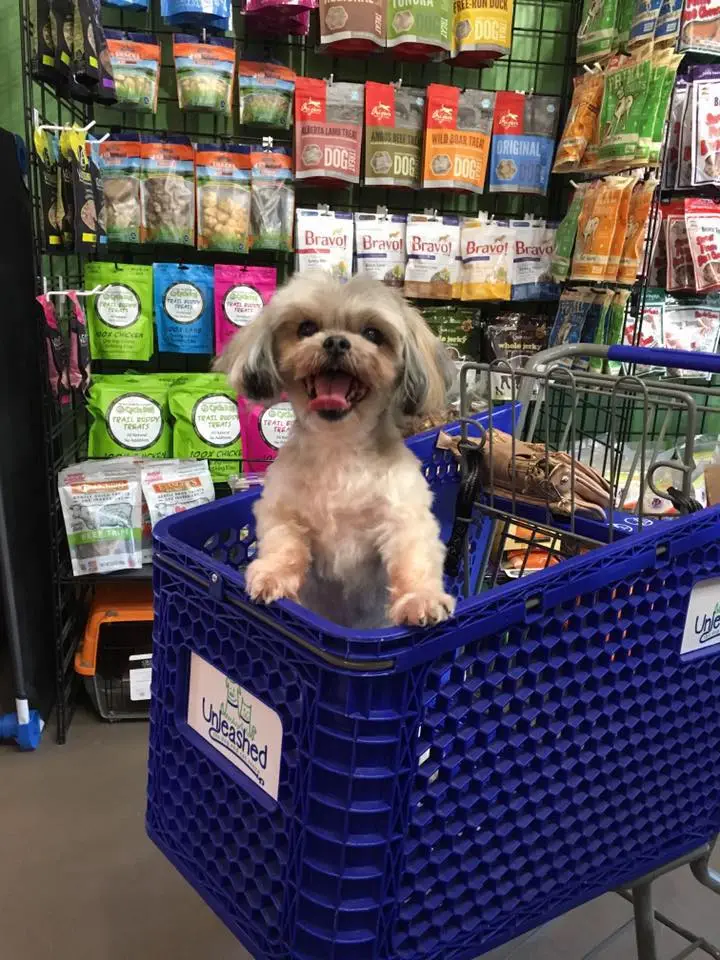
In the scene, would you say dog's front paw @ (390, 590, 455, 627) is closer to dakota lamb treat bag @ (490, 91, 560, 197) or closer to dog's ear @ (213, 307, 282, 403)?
dog's ear @ (213, 307, 282, 403)

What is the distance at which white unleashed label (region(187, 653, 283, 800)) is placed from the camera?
0.72m

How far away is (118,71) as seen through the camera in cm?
213

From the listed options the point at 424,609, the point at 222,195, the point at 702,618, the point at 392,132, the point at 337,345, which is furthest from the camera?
the point at 392,132

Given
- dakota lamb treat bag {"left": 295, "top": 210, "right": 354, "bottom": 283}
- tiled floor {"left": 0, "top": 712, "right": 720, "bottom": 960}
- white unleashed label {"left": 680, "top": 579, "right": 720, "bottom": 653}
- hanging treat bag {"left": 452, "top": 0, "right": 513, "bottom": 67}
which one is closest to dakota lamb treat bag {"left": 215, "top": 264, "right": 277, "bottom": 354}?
dakota lamb treat bag {"left": 295, "top": 210, "right": 354, "bottom": 283}

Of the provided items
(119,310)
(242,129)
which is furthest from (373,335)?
(242,129)

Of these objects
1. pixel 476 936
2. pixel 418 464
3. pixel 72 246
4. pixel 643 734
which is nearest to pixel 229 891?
pixel 476 936

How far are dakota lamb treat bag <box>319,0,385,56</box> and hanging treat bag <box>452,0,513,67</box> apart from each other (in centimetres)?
24

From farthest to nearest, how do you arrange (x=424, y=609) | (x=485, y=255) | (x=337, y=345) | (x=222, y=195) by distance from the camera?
(x=485, y=255)
(x=222, y=195)
(x=337, y=345)
(x=424, y=609)

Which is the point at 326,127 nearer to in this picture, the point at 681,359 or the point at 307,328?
the point at 307,328

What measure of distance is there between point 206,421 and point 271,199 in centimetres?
68

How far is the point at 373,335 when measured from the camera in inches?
44.0

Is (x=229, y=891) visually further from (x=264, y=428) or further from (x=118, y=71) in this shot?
(x=118, y=71)

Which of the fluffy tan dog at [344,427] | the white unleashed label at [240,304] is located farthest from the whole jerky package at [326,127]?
the fluffy tan dog at [344,427]

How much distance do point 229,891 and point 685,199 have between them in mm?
2269
